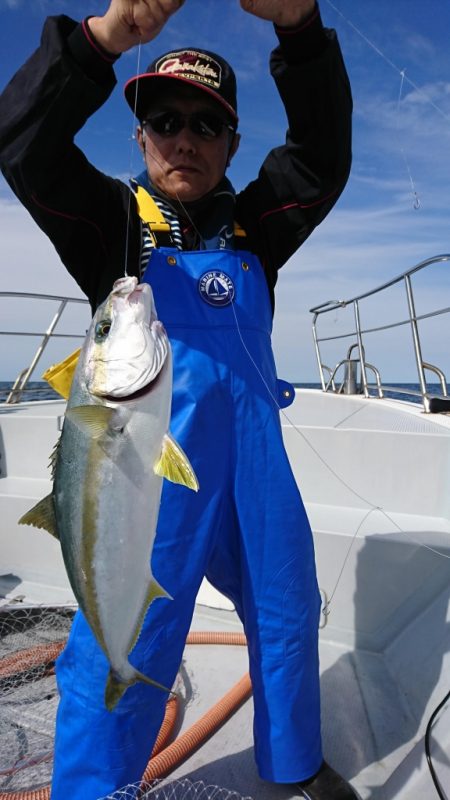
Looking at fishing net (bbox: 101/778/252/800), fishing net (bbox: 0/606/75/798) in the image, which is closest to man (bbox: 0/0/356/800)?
fishing net (bbox: 101/778/252/800)

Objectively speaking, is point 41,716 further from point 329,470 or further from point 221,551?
point 329,470

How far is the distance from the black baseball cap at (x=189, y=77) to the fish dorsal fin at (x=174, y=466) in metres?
1.37

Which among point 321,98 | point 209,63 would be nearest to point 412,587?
point 321,98

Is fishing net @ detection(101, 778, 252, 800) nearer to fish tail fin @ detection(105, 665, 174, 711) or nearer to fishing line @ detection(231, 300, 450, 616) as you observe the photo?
fish tail fin @ detection(105, 665, 174, 711)

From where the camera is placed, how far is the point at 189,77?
209 cm

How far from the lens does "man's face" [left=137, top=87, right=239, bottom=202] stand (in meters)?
2.16

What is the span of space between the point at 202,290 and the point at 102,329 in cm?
52

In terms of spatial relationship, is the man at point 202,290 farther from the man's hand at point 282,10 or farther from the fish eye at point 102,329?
the fish eye at point 102,329

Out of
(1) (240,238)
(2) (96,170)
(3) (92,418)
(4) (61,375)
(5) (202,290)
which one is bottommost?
(3) (92,418)

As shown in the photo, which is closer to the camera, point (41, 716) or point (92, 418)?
point (92, 418)

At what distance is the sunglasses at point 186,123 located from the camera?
2.17 meters

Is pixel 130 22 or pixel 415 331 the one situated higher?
pixel 130 22

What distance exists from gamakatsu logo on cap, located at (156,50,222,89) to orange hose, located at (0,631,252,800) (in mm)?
2765

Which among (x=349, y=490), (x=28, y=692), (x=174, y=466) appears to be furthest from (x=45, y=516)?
(x=349, y=490)
